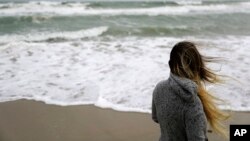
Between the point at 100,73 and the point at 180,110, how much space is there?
18.3ft

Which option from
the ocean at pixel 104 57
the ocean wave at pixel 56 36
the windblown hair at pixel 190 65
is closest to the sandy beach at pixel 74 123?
the ocean at pixel 104 57

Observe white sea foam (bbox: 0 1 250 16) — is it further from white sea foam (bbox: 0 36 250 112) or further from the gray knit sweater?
the gray knit sweater

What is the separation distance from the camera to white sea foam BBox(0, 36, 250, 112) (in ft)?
20.2

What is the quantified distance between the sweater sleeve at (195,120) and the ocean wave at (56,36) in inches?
421

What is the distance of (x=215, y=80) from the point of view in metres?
2.32

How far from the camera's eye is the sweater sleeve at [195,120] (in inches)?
79.0

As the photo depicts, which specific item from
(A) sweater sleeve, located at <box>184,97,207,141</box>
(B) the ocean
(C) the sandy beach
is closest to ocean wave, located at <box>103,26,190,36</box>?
(B) the ocean

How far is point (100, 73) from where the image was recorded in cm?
756

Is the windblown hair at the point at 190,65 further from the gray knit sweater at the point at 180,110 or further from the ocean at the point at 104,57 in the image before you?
the ocean at the point at 104,57

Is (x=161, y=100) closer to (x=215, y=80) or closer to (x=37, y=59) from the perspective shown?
(x=215, y=80)

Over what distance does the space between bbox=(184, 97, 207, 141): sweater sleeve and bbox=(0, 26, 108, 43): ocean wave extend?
1068 centimetres

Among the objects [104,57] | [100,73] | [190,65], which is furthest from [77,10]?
[190,65]

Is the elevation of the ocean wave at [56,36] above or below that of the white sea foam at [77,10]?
below

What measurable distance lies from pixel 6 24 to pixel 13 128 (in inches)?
483
